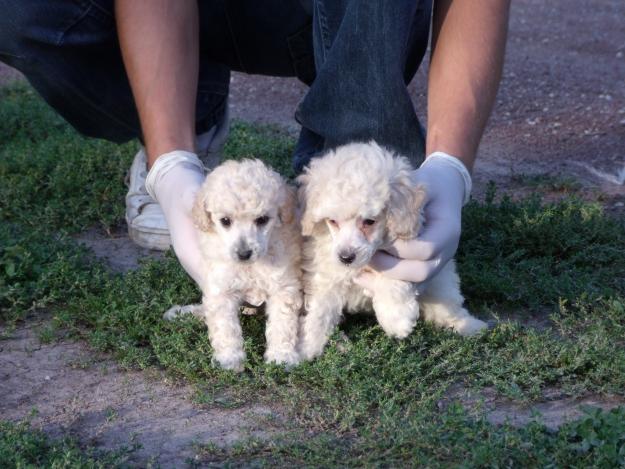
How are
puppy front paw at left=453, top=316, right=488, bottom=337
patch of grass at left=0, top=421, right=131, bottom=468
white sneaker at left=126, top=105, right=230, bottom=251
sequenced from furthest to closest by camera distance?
white sneaker at left=126, top=105, right=230, bottom=251, puppy front paw at left=453, top=316, right=488, bottom=337, patch of grass at left=0, top=421, right=131, bottom=468

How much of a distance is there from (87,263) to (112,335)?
890mm

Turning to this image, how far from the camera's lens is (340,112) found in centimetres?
440

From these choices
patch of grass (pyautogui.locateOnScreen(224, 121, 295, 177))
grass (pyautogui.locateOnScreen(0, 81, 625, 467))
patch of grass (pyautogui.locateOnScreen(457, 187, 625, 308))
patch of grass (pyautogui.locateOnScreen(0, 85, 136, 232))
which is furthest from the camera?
patch of grass (pyautogui.locateOnScreen(224, 121, 295, 177))

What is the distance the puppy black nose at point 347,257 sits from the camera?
3369 millimetres

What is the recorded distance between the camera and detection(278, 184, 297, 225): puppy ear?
11.7ft

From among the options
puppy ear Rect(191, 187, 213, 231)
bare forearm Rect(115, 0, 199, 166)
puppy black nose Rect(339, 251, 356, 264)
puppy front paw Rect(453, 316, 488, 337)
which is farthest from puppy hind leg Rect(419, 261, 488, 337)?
bare forearm Rect(115, 0, 199, 166)

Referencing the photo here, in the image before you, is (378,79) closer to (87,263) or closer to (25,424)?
(87,263)

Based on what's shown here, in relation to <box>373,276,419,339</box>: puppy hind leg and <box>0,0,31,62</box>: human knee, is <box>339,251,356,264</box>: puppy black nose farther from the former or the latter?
<box>0,0,31,62</box>: human knee

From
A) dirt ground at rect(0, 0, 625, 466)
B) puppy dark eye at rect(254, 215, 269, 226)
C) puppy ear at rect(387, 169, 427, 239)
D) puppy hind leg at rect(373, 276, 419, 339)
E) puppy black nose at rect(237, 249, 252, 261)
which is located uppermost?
puppy ear at rect(387, 169, 427, 239)

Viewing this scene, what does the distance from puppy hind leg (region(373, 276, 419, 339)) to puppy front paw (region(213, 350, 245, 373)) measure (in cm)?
60

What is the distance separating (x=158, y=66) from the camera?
422 cm

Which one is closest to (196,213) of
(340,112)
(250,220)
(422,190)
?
(250,220)

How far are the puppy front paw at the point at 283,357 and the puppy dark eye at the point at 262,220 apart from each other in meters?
0.52

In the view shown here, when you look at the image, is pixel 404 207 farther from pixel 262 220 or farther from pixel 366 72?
pixel 366 72
